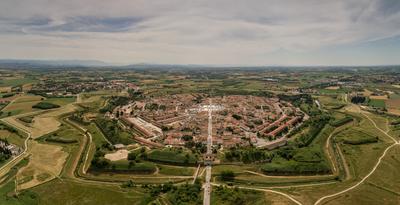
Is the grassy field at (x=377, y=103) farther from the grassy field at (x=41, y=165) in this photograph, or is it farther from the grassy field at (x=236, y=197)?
the grassy field at (x=41, y=165)

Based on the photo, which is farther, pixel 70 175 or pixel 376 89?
pixel 376 89

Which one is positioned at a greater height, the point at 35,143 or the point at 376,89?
the point at 376,89

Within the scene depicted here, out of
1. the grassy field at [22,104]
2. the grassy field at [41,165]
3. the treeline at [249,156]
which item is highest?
the grassy field at [22,104]

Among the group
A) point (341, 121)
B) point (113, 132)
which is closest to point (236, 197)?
point (113, 132)

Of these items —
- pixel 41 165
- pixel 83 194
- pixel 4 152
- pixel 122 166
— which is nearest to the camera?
pixel 83 194

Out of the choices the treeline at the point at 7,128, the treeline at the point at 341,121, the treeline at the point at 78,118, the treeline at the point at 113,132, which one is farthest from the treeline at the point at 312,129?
the treeline at the point at 7,128

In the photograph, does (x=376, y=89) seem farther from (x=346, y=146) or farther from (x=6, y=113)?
(x=6, y=113)

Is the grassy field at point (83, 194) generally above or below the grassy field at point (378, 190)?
below

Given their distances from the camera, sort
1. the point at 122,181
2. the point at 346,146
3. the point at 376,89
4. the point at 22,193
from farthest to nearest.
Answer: the point at 376,89 → the point at 346,146 → the point at 122,181 → the point at 22,193

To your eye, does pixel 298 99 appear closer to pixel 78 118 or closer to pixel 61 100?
pixel 78 118

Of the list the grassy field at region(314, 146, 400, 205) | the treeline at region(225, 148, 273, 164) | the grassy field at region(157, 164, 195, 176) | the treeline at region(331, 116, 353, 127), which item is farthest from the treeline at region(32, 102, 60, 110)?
the treeline at region(331, 116, 353, 127)

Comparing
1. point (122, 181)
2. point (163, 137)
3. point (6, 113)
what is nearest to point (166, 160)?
point (122, 181)
